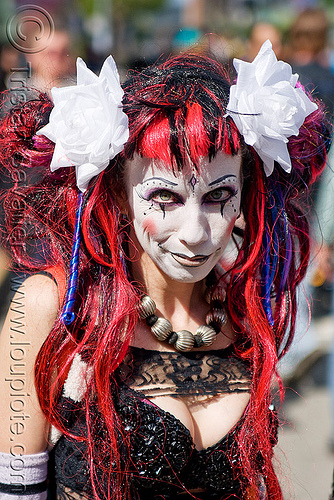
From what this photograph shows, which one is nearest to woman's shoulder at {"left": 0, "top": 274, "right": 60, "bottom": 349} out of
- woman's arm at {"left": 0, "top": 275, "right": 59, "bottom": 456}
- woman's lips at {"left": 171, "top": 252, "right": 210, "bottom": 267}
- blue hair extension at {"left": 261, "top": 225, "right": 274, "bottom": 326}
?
woman's arm at {"left": 0, "top": 275, "right": 59, "bottom": 456}

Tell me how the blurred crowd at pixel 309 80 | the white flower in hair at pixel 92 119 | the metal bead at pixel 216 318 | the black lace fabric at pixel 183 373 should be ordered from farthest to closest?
1. the blurred crowd at pixel 309 80
2. the metal bead at pixel 216 318
3. the black lace fabric at pixel 183 373
4. the white flower in hair at pixel 92 119

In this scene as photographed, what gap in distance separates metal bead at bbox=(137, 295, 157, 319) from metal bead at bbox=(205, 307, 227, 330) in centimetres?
17

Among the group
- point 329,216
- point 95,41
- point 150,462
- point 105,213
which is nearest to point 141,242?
point 105,213

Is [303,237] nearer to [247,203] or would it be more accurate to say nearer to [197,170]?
[247,203]

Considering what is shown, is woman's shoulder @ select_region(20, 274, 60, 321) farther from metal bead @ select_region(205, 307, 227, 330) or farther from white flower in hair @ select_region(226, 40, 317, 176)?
white flower in hair @ select_region(226, 40, 317, 176)

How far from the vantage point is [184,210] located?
4.31 ft

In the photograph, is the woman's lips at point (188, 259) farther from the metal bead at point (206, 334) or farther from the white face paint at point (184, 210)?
the metal bead at point (206, 334)

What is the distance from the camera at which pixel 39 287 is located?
136 cm

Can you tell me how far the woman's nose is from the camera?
1.29 meters

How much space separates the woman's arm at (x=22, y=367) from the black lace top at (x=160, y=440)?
0.09 metres

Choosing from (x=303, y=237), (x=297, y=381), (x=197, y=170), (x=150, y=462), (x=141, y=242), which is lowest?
(x=297, y=381)

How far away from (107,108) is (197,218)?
12.4 inches

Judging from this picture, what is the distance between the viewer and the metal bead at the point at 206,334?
4.86 ft

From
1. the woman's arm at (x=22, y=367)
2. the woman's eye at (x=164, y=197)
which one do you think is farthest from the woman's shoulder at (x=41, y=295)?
the woman's eye at (x=164, y=197)
